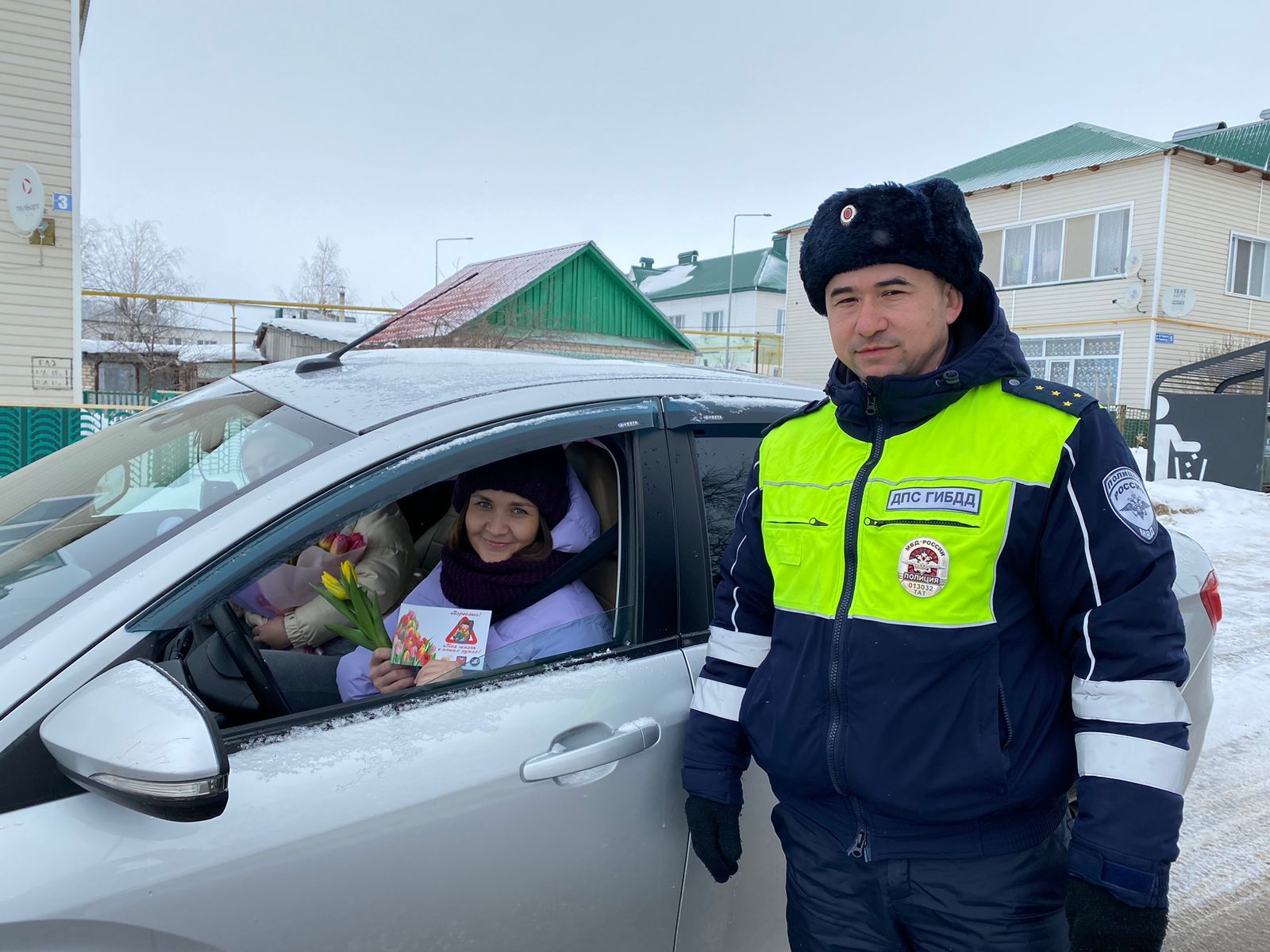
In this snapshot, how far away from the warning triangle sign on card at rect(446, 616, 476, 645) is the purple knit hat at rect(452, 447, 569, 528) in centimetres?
34

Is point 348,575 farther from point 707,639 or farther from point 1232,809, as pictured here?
point 1232,809

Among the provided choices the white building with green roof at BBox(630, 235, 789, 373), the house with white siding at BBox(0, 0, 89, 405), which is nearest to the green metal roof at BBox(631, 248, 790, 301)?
the white building with green roof at BBox(630, 235, 789, 373)

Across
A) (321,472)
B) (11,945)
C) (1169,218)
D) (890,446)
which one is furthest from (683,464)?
(1169,218)

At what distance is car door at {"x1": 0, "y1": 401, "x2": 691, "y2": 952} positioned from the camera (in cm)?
122

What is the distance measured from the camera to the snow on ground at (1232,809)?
271 centimetres

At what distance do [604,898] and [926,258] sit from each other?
4.27 ft

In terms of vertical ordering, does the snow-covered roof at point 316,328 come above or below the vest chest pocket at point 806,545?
above

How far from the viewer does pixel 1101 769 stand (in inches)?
53.5

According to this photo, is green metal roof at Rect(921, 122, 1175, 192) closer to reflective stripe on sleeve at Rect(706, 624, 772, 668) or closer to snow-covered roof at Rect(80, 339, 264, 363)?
snow-covered roof at Rect(80, 339, 264, 363)

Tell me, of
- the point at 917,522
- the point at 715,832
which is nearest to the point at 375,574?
the point at 715,832

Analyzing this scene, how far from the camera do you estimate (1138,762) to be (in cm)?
133

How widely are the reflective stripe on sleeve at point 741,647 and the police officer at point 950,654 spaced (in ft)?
0.18

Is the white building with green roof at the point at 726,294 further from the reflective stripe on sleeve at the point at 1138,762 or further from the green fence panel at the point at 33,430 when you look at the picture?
the reflective stripe on sleeve at the point at 1138,762

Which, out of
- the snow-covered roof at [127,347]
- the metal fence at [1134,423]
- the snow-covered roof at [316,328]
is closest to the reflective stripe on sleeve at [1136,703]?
the snow-covered roof at [316,328]
